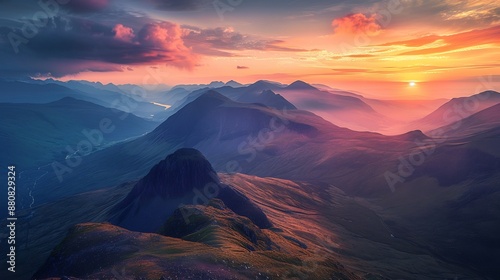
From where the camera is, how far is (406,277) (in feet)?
519

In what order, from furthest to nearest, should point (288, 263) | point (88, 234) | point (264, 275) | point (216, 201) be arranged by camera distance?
1. point (216, 201)
2. point (88, 234)
3. point (288, 263)
4. point (264, 275)

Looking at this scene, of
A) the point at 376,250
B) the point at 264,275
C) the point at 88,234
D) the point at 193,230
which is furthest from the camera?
the point at 376,250

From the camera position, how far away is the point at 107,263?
247 feet

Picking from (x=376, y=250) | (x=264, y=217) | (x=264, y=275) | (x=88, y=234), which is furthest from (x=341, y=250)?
(x=88, y=234)

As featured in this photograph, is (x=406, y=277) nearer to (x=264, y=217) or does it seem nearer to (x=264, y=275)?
(x=264, y=217)

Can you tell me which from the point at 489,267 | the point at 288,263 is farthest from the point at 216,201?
the point at 489,267

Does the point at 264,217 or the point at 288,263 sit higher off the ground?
the point at 288,263

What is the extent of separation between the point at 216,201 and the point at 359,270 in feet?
256

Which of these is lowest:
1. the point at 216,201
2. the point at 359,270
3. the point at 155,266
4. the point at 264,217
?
the point at 359,270

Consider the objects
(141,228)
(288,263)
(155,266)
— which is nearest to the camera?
(155,266)

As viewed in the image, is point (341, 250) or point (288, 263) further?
point (341, 250)

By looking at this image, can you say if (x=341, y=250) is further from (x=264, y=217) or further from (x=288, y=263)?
(x=288, y=263)

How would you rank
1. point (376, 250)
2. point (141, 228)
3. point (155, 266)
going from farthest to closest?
point (376, 250) → point (141, 228) → point (155, 266)

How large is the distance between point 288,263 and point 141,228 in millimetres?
121221
